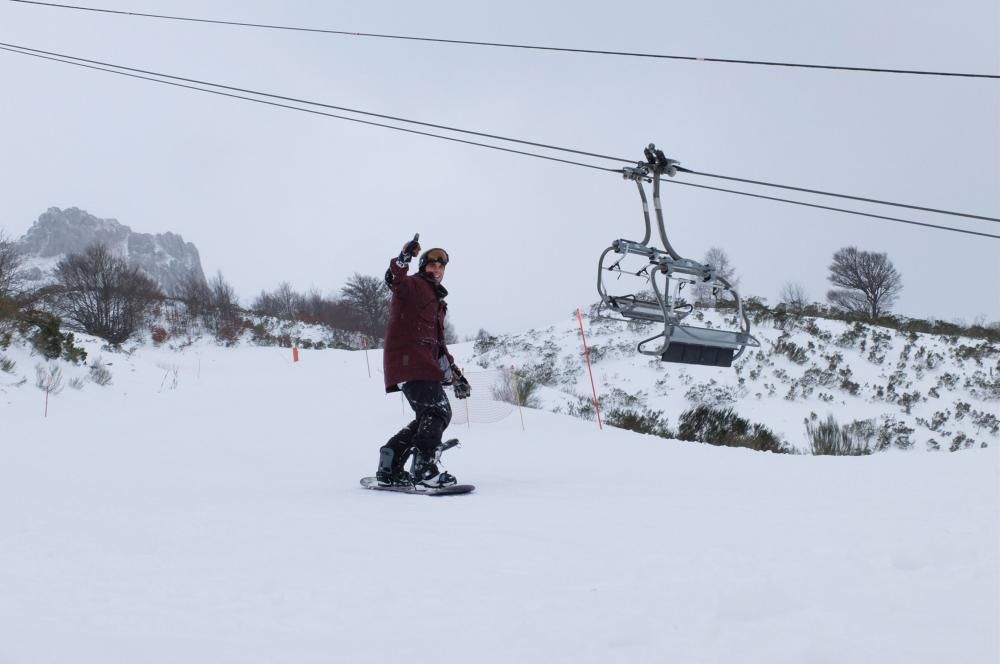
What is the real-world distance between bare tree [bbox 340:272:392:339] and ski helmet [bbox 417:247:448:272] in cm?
2706

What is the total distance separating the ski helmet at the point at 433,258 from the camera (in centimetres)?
511

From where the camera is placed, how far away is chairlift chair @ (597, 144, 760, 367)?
4.81m

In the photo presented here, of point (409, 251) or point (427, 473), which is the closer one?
point (409, 251)

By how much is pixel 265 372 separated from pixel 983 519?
16.1 metres

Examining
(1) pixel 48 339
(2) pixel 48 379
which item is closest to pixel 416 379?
(2) pixel 48 379

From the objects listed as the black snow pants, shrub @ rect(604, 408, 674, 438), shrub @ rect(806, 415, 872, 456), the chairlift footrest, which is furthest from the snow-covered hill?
the black snow pants

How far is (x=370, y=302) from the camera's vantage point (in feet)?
109

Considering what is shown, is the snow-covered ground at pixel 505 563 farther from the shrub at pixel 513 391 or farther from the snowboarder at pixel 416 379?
the shrub at pixel 513 391

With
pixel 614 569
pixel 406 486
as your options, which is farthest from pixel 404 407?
pixel 614 569

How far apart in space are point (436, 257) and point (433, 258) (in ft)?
0.08

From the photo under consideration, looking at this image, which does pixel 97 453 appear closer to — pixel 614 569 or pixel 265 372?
pixel 614 569

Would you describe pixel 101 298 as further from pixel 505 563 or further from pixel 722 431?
pixel 505 563

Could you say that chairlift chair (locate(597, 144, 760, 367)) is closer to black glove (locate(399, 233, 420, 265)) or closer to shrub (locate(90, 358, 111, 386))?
black glove (locate(399, 233, 420, 265))

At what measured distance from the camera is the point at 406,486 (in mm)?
4770
